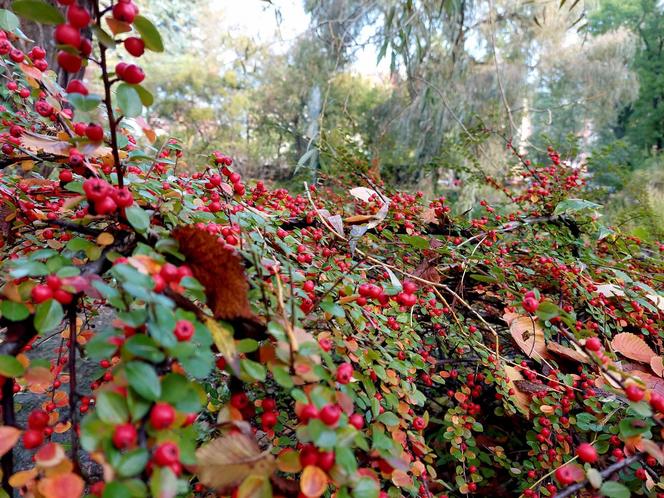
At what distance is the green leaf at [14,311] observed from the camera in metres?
0.33

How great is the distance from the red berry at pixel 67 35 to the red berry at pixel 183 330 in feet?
0.82

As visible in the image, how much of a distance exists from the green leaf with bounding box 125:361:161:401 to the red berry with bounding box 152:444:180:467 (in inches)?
1.2

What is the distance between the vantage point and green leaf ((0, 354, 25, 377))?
0.31 metres

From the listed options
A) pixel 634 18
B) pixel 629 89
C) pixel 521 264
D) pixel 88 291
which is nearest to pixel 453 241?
pixel 521 264

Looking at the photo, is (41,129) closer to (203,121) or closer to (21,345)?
(21,345)

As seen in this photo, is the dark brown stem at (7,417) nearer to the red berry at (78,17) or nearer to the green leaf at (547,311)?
the red berry at (78,17)

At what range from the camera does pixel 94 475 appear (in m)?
1.15

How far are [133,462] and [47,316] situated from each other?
0.49 ft

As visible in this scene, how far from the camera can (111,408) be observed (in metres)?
0.28

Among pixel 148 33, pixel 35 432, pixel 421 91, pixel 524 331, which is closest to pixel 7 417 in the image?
pixel 35 432

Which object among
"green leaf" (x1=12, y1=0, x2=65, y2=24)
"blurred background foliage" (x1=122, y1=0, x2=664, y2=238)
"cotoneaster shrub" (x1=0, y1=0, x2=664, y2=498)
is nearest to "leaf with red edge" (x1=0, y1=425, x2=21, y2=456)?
"cotoneaster shrub" (x1=0, y1=0, x2=664, y2=498)

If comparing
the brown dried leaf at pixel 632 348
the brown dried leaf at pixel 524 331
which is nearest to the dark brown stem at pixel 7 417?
the brown dried leaf at pixel 524 331

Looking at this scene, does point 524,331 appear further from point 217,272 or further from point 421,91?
point 421,91

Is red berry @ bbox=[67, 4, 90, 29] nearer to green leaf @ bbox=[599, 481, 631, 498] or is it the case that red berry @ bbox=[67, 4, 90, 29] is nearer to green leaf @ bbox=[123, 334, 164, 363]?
green leaf @ bbox=[123, 334, 164, 363]
